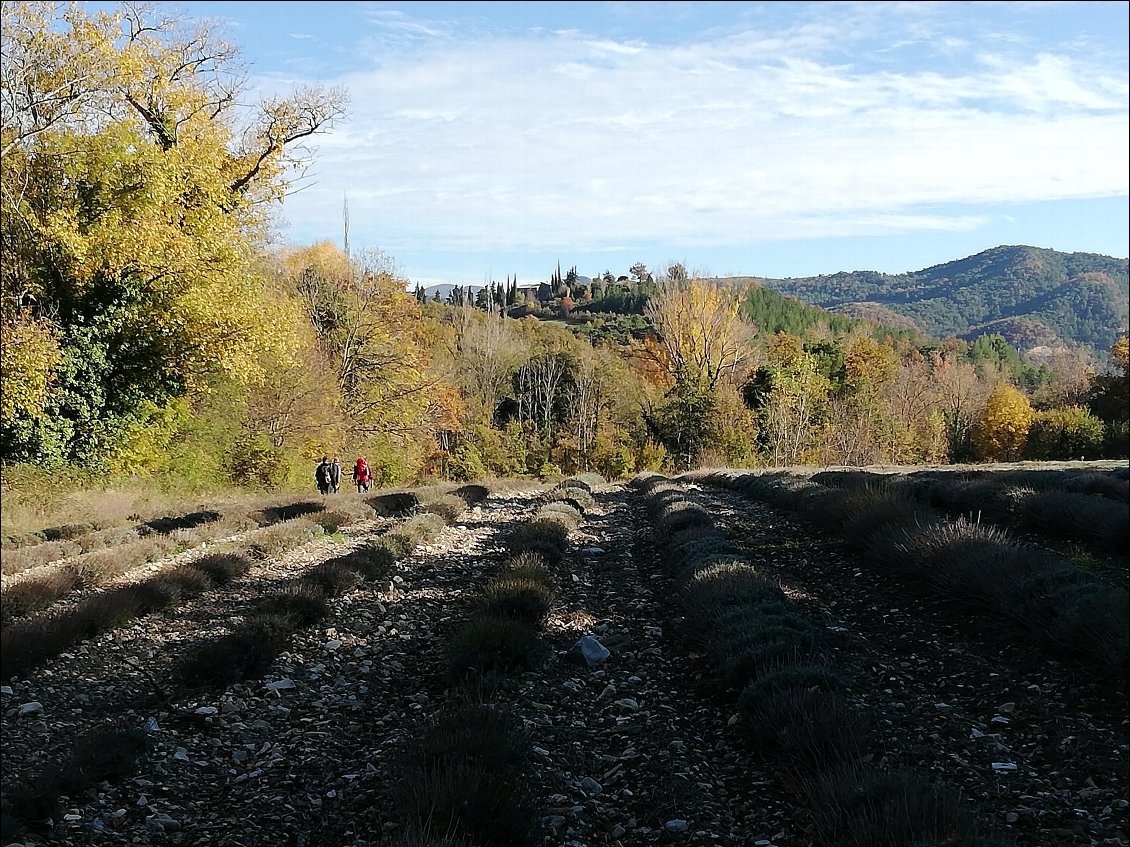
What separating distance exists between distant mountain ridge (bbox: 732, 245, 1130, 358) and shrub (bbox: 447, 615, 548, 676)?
103 metres

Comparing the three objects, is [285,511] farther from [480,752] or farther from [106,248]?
[480,752]

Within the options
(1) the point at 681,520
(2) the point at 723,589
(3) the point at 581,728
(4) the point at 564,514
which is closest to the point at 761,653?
(3) the point at 581,728

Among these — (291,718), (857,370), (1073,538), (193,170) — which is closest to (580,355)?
(857,370)

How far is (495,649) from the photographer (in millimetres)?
7355

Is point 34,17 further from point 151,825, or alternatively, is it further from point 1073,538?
point 1073,538

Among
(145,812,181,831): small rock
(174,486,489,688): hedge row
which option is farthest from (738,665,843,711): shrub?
(174,486,489,688): hedge row

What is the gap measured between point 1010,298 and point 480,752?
163628 millimetres

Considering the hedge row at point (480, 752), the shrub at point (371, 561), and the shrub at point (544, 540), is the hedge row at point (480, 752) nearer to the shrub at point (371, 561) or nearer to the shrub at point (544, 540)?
Answer: the shrub at point (371, 561)

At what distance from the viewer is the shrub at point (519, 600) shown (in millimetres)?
8641

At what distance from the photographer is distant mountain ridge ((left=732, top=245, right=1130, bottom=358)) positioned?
11319cm

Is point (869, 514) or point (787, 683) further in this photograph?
point (869, 514)

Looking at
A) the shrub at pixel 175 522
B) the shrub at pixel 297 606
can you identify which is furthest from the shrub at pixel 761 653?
the shrub at pixel 175 522

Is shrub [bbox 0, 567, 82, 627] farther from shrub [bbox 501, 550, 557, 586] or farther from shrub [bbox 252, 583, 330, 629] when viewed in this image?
shrub [bbox 501, 550, 557, 586]

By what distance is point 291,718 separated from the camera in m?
6.64
